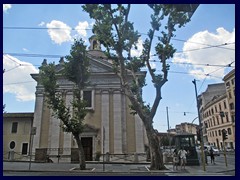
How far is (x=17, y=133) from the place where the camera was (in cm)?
2845

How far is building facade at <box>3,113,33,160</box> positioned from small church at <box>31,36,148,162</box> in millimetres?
3317

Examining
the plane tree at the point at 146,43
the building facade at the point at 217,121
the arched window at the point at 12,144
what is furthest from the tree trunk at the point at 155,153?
the building facade at the point at 217,121

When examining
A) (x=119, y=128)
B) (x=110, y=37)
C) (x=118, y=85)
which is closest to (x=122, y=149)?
(x=119, y=128)

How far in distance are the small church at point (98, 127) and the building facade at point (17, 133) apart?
3.32m

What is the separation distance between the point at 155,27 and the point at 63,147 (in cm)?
1694

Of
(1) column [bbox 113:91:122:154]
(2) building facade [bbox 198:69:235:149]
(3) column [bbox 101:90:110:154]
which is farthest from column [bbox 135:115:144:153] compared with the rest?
(2) building facade [bbox 198:69:235:149]

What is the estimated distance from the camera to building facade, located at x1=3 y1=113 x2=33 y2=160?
27.9m

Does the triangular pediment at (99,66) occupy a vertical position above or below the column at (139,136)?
above

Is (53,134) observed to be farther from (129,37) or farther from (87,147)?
(129,37)

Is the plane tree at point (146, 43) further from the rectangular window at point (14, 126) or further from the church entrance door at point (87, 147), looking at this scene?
the rectangular window at point (14, 126)

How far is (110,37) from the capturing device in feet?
47.8

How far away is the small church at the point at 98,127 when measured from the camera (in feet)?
79.8
